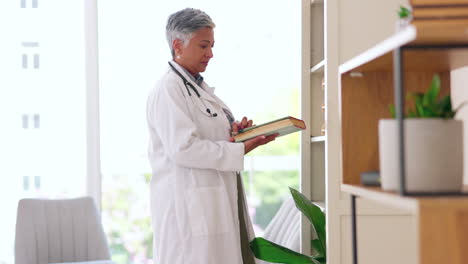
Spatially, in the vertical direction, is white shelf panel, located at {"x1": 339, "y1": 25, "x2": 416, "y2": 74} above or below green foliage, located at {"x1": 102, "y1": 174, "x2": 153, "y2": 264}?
above

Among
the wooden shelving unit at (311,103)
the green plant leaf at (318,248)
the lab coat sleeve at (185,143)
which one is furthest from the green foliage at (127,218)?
the lab coat sleeve at (185,143)

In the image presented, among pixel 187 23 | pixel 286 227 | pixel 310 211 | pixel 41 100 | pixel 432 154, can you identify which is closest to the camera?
pixel 432 154

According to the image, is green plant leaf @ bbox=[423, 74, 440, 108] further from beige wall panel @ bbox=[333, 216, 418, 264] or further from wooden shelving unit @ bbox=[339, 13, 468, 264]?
beige wall panel @ bbox=[333, 216, 418, 264]

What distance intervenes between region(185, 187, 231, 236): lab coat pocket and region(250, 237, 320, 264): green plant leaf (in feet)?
0.69

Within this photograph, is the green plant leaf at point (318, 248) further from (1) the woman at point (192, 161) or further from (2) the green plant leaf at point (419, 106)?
(2) the green plant leaf at point (419, 106)

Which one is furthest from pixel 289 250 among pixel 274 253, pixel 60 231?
pixel 60 231

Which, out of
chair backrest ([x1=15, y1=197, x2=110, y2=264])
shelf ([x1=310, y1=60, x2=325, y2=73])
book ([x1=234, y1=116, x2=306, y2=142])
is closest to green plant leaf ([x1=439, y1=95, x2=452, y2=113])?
book ([x1=234, y1=116, x2=306, y2=142])

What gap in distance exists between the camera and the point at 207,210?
106 inches

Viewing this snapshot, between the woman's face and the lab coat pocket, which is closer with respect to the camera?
the lab coat pocket

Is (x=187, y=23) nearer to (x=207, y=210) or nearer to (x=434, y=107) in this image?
(x=207, y=210)

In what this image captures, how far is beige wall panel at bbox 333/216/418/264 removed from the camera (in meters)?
2.68

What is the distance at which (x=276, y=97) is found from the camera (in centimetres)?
667

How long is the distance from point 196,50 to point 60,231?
1442 mm

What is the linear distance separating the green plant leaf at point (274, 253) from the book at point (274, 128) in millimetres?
425
